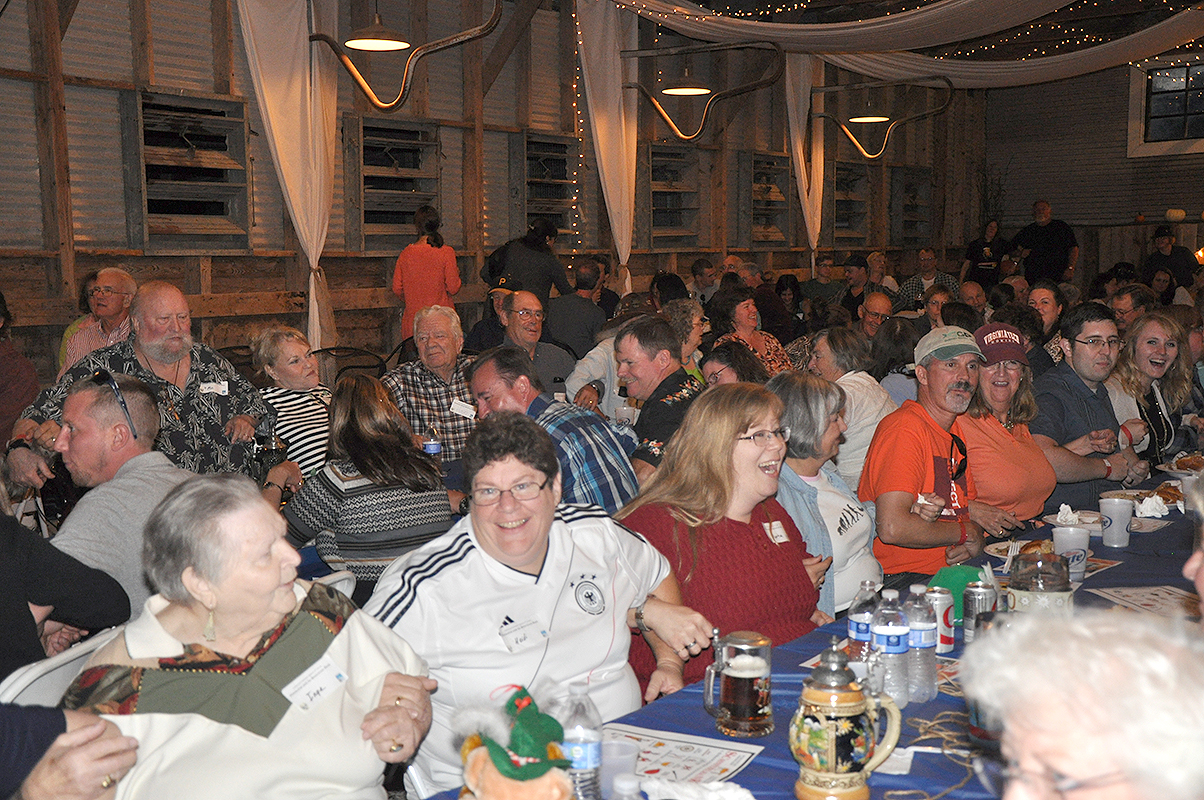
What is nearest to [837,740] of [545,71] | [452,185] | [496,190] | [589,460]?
[589,460]

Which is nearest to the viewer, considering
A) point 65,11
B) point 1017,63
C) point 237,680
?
point 237,680

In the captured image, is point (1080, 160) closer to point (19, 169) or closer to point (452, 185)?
point (452, 185)

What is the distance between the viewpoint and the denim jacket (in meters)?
3.29

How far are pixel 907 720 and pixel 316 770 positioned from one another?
114 cm

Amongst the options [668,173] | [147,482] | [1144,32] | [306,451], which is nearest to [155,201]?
[306,451]

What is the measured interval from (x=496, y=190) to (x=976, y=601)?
8278 mm

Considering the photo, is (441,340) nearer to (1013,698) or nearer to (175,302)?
(175,302)

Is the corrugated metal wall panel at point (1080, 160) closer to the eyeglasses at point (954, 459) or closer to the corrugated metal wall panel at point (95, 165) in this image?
the corrugated metal wall panel at point (95, 165)

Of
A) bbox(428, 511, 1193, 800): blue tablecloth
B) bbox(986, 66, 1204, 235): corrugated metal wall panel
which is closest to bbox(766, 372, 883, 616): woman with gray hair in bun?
bbox(428, 511, 1193, 800): blue tablecloth

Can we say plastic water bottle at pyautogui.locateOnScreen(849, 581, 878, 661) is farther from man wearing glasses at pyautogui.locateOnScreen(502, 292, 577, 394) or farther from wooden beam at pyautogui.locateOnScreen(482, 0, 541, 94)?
wooden beam at pyautogui.locateOnScreen(482, 0, 541, 94)

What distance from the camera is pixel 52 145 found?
269 inches

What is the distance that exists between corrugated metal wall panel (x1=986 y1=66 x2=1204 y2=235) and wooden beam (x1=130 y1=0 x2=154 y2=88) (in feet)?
44.9

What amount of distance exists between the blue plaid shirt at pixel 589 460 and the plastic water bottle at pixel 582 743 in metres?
1.77

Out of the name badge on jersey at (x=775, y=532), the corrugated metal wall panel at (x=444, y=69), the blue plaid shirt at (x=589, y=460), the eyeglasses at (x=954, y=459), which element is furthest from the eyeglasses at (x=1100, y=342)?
the corrugated metal wall panel at (x=444, y=69)
